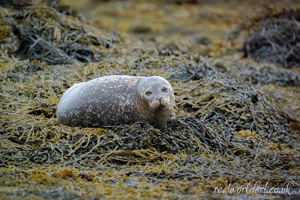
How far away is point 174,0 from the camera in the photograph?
60.8 ft

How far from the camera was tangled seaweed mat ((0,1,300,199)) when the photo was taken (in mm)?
2932

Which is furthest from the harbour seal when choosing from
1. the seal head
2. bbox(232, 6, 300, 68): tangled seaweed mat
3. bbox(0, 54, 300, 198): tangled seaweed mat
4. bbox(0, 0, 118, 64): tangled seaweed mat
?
bbox(232, 6, 300, 68): tangled seaweed mat

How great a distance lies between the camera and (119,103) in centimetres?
390

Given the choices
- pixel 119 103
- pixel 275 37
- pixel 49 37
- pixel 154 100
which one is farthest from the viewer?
pixel 275 37

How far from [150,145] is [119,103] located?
0.62 metres

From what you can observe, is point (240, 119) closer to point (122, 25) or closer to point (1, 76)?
point (1, 76)

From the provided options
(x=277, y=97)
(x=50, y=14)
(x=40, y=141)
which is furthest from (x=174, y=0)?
(x=40, y=141)

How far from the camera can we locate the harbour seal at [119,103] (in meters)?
3.71

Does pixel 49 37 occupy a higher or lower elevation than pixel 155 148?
higher

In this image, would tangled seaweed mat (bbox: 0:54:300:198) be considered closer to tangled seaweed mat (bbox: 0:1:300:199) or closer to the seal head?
tangled seaweed mat (bbox: 0:1:300:199)

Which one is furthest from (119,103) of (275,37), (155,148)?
(275,37)

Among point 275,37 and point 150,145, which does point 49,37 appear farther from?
point 275,37

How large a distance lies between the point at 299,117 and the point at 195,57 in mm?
2262

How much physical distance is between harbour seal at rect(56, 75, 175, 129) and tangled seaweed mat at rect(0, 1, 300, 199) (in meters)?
0.12
